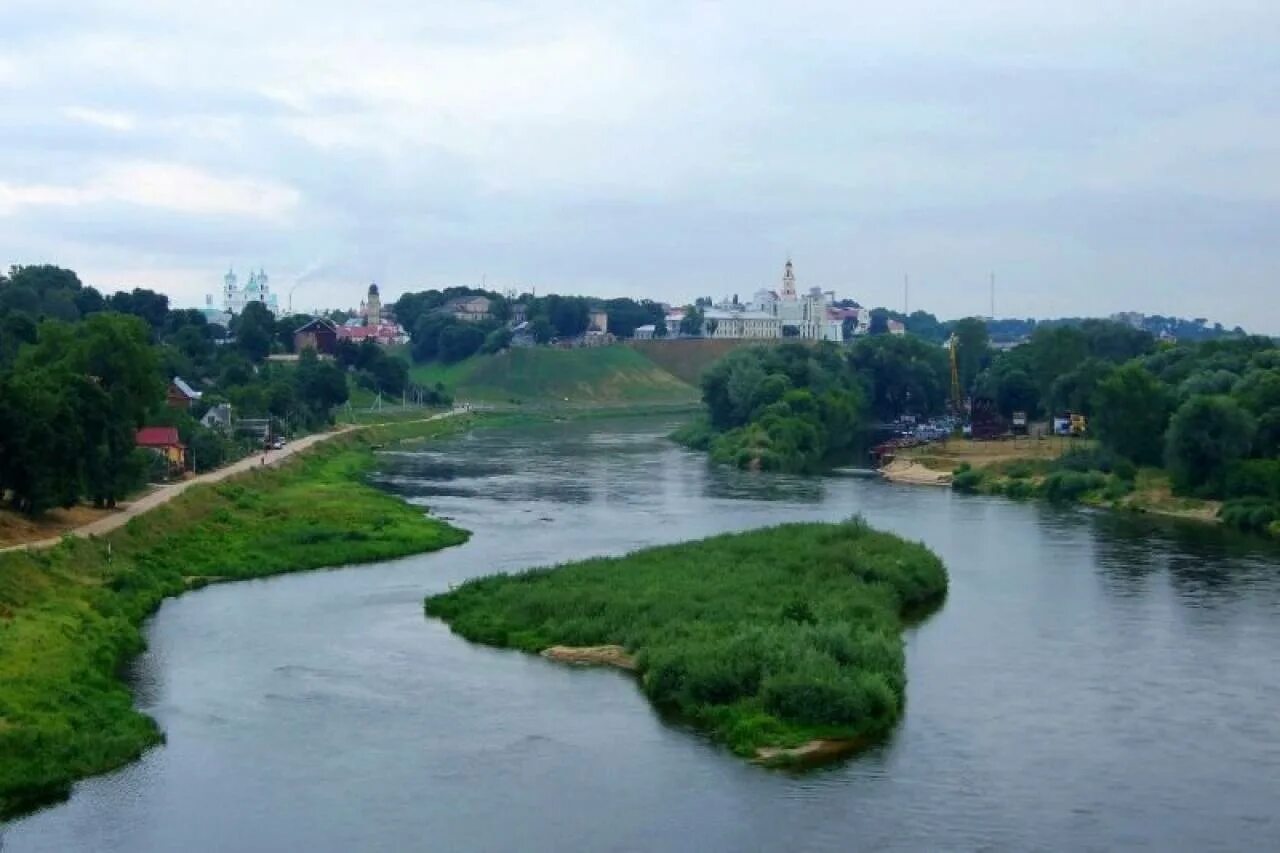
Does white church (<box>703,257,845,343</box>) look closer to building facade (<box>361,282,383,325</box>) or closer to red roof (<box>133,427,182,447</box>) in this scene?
building facade (<box>361,282,383,325</box>)

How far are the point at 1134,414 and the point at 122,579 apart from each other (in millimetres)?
29378

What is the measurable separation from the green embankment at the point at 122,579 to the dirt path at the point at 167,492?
0.37 meters

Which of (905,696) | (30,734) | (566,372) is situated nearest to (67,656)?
(30,734)

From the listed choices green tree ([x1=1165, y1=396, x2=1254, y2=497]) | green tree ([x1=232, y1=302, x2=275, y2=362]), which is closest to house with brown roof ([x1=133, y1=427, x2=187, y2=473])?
green tree ([x1=1165, y1=396, x2=1254, y2=497])

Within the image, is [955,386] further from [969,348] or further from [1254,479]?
[1254,479]

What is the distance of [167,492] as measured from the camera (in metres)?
35.6

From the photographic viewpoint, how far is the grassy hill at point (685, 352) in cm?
10631

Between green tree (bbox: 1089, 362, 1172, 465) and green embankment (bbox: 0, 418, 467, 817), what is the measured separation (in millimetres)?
19889

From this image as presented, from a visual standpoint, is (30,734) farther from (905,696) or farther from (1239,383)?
(1239,383)

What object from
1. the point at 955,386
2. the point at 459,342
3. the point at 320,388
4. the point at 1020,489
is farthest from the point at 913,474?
the point at 459,342

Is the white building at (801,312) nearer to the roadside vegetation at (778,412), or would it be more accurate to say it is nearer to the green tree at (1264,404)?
the roadside vegetation at (778,412)

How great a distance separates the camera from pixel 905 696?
64.7ft

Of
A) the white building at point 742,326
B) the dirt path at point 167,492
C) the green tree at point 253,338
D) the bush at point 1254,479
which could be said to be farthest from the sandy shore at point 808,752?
the white building at point 742,326

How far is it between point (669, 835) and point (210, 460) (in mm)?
30310
